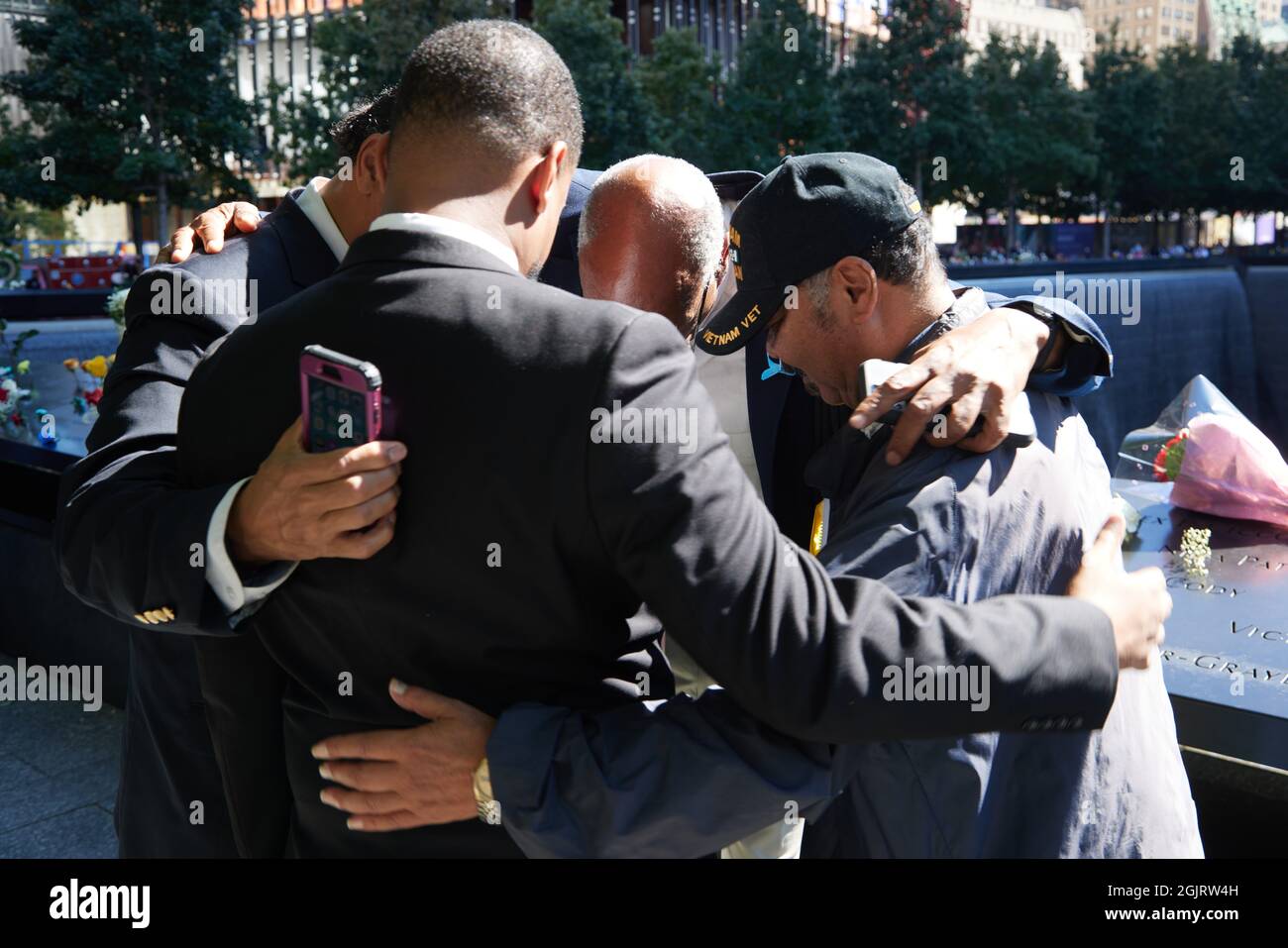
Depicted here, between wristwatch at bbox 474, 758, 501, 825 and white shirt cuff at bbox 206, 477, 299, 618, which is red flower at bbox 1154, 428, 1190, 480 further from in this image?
white shirt cuff at bbox 206, 477, 299, 618

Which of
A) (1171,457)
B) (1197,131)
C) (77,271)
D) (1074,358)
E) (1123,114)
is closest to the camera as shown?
(1074,358)

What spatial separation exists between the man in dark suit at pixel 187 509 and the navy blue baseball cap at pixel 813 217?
2.08ft

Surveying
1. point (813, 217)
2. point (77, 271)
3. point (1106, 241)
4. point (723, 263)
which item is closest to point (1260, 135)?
point (1106, 241)

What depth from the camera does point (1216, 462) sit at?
13.3 ft

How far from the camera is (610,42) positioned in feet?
100

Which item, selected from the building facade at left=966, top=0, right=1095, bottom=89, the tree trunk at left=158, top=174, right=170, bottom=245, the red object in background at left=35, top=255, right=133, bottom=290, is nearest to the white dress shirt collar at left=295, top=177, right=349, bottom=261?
the red object in background at left=35, top=255, right=133, bottom=290

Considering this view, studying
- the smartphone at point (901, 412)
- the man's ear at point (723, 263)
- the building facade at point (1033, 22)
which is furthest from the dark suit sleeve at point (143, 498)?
the building facade at point (1033, 22)

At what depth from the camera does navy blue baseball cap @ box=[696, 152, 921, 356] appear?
1.79 meters

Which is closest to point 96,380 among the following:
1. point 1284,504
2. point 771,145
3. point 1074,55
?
point 1284,504

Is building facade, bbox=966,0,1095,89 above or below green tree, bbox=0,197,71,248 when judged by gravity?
above

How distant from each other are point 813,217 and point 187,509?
1.00 meters

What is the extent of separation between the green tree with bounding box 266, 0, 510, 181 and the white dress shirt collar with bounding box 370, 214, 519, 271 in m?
26.5

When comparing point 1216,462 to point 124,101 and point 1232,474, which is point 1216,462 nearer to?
point 1232,474

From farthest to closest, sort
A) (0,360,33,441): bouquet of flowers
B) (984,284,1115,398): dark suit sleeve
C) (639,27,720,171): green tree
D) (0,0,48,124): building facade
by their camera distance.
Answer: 1. (639,27,720,171): green tree
2. (0,0,48,124): building facade
3. (0,360,33,441): bouquet of flowers
4. (984,284,1115,398): dark suit sleeve
